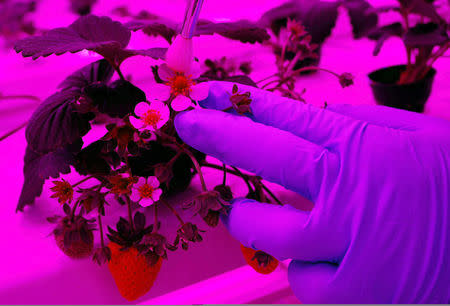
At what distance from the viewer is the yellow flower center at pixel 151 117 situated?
39 centimetres

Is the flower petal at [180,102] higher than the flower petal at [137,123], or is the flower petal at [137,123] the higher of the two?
the flower petal at [180,102]

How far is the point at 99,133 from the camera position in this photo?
2.63 feet

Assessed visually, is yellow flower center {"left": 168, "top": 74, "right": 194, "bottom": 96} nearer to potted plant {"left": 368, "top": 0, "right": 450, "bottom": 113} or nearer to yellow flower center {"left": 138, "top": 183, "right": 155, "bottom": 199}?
yellow flower center {"left": 138, "top": 183, "right": 155, "bottom": 199}

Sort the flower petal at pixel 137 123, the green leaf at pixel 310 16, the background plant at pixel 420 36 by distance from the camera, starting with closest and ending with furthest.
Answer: the flower petal at pixel 137 123, the background plant at pixel 420 36, the green leaf at pixel 310 16

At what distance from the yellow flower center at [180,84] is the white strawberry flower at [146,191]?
0.10 metres

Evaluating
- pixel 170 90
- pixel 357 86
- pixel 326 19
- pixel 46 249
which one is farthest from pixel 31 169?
pixel 357 86

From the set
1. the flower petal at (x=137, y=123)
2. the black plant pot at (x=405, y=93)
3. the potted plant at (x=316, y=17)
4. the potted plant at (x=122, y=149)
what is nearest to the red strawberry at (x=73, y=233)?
the potted plant at (x=122, y=149)

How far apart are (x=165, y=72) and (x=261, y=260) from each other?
0.84ft

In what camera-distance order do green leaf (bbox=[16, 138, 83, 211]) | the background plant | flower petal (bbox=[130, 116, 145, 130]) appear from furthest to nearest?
1. the background plant
2. green leaf (bbox=[16, 138, 83, 211])
3. flower petal (bbox=[130, 116, 145, 130])

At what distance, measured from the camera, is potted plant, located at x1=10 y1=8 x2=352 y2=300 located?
0.42 m

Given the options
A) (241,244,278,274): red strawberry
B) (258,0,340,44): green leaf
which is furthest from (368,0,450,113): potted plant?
(241,244,278,274): red strawberry

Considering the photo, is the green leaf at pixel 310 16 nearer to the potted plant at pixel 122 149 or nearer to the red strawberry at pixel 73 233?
the potted plant at pixel 122 149

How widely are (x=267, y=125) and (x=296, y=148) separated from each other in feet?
0.24

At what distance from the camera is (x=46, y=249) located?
0.56 meters
